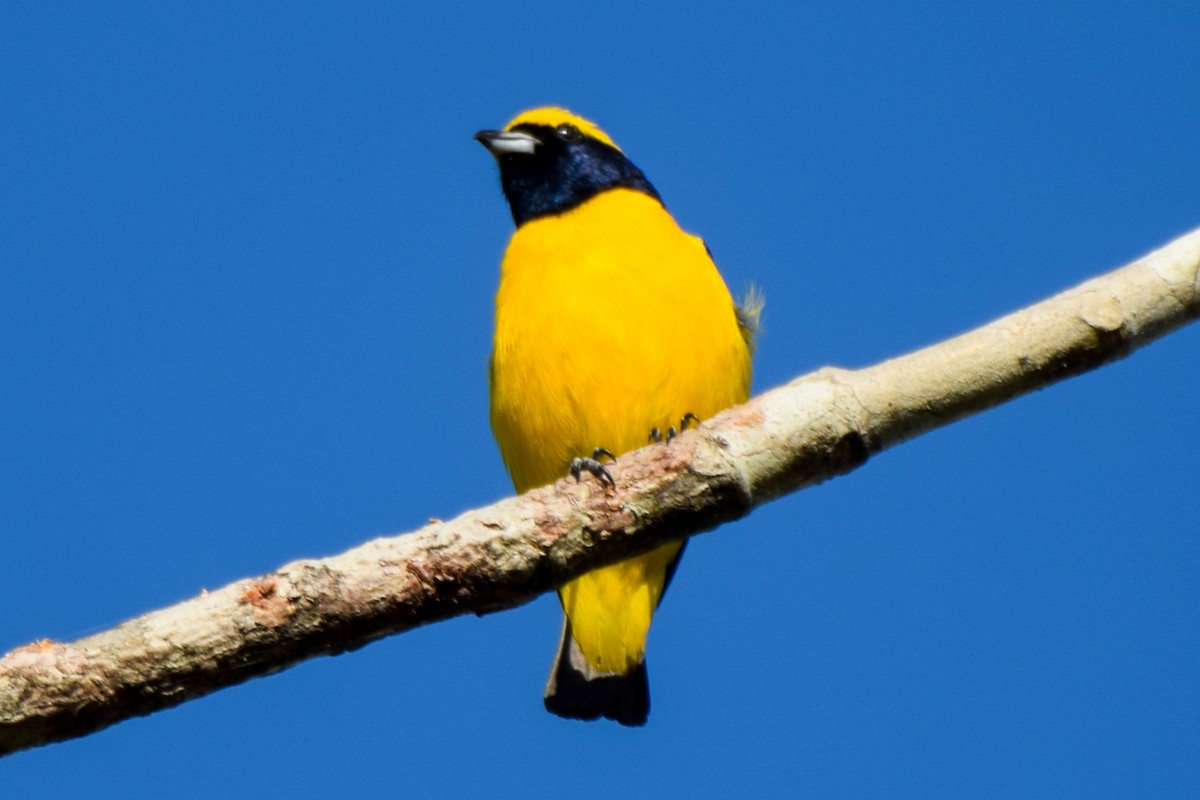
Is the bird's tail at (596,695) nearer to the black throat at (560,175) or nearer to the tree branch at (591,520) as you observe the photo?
the black throat at (560,175)

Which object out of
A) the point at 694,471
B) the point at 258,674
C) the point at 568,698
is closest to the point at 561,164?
the point at 568,698

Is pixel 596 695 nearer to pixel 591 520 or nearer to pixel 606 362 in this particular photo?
pixel 606 362

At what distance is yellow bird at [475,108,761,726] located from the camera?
221 inches

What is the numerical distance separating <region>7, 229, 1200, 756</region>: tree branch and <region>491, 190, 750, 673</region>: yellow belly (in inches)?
71.4

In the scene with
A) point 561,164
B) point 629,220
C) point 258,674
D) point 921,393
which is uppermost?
point 561,164

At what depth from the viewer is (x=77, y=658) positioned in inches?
133

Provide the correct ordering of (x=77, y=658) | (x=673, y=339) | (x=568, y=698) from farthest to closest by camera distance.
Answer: (x=568, y=698) < (x=673, y=339) < (x=77, y=658)

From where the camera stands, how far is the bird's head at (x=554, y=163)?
663cm

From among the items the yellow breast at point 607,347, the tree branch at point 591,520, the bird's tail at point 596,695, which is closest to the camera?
the tree branch at point 591,520

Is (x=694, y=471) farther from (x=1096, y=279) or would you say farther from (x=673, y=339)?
(x=673, y=339)

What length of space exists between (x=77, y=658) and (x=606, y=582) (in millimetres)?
2967

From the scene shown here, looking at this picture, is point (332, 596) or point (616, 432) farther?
point (616, 432)

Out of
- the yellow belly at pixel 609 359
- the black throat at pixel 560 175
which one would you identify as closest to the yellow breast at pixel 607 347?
the yellow belly at pixel 609 359

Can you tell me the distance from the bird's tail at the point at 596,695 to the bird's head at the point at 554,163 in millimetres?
2174
